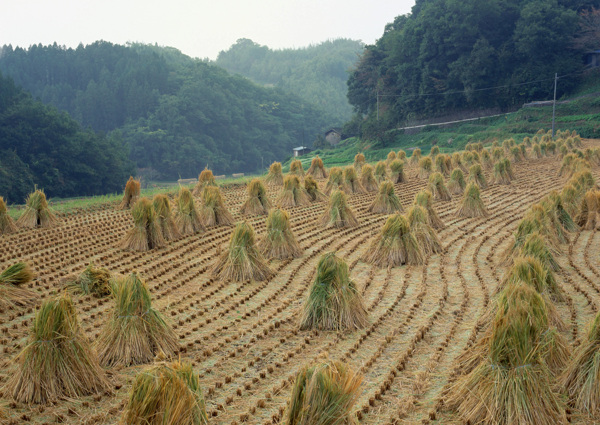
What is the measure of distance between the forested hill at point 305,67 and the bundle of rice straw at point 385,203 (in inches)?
3044

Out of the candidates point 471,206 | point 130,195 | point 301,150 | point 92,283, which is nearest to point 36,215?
point 130,195

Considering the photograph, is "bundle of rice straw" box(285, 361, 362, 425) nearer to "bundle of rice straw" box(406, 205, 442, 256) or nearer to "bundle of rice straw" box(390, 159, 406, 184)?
"bundle of rice straw" box(406, 205, 442, 256)

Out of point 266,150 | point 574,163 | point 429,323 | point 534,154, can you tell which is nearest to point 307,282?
point 429,323

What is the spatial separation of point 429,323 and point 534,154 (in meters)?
21.3

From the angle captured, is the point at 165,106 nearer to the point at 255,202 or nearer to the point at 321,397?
the point at 255,202

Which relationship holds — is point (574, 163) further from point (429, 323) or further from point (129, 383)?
point (129, 383)

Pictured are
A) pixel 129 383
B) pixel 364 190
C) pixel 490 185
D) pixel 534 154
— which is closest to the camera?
pixel 129 383

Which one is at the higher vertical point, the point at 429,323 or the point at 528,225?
the point at 528,225

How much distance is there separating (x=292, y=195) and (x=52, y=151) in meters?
27.1

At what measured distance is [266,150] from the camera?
7012cm

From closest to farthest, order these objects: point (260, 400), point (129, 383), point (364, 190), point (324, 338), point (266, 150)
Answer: point (260, 400) < point (129, 383) < point (324, 338) < point (364, 190) < point (266, 150)

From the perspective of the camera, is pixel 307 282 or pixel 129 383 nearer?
pixel 129 383

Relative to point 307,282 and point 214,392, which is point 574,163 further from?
point 214,392

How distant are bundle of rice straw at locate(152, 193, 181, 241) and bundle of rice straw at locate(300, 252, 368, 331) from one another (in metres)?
5.12
